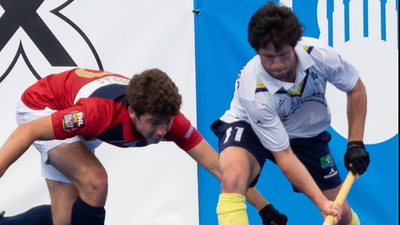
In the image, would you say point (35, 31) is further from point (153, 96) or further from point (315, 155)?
point (315, 155)

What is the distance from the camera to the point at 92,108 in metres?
3.22

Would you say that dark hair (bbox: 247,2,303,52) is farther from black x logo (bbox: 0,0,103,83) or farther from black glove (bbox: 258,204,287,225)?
black x logo (bbox: 0,0,103,83)

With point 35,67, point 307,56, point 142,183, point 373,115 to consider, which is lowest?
point 142,183

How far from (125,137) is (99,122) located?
5.8 inches

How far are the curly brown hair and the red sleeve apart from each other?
0.23 meters

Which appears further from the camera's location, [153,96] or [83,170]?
[83,170]

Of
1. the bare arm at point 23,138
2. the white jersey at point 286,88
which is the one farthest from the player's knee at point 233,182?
the bare arm at point 23,138

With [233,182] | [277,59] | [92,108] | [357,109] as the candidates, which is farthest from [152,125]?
[357,109]

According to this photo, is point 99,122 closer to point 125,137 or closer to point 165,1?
point 125,137

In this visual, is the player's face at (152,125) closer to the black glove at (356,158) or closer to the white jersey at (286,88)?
the white jersey at (286,88)

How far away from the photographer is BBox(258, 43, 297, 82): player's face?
3.16 metres

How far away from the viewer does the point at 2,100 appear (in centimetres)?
445

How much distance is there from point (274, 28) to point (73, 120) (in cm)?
94

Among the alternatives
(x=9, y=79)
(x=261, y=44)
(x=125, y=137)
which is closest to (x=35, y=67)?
(x=9, y=79)
